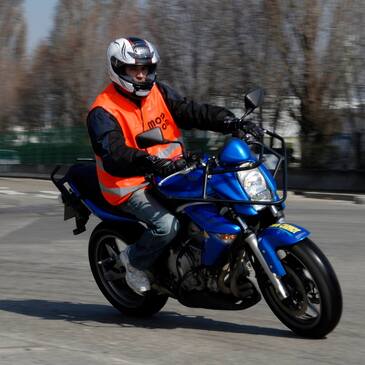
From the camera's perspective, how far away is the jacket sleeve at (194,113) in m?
6.63

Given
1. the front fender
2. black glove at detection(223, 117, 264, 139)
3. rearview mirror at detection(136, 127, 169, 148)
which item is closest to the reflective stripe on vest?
black glove at detection(223, 117, 264, 139)

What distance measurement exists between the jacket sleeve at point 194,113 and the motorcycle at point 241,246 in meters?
0.41

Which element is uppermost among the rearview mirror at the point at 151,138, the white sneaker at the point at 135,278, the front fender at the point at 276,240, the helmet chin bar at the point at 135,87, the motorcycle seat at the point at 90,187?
the rearview mirror at the point at 151,138

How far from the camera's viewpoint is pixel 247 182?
19.1 feet

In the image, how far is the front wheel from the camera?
5594 millimetres

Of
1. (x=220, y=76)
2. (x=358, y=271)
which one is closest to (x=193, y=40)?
(x=220, y=76)

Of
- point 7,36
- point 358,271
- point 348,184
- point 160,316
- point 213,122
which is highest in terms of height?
point 213,122

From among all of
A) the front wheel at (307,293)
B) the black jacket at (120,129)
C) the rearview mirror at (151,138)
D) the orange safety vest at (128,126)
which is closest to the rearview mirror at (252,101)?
the black jacket at (120,129)

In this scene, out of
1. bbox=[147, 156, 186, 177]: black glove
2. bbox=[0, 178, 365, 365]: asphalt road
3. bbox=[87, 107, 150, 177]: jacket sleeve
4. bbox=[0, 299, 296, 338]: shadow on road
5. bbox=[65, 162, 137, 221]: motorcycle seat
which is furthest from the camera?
bbox=[65, 162, 137, 221]: motorcycle seat

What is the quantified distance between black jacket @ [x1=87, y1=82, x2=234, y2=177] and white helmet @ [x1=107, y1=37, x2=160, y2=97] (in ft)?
0.45

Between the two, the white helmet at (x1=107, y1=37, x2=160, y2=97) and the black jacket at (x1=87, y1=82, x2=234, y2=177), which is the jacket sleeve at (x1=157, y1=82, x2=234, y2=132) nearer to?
the black jacket at (x1=87, y1=82, x2=234, y2=177)

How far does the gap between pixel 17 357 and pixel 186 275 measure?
1.23 m

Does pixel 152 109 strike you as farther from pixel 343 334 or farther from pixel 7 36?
pixel 7 36

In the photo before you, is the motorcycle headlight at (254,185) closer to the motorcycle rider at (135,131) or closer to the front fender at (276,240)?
the front fender at (276,240)
